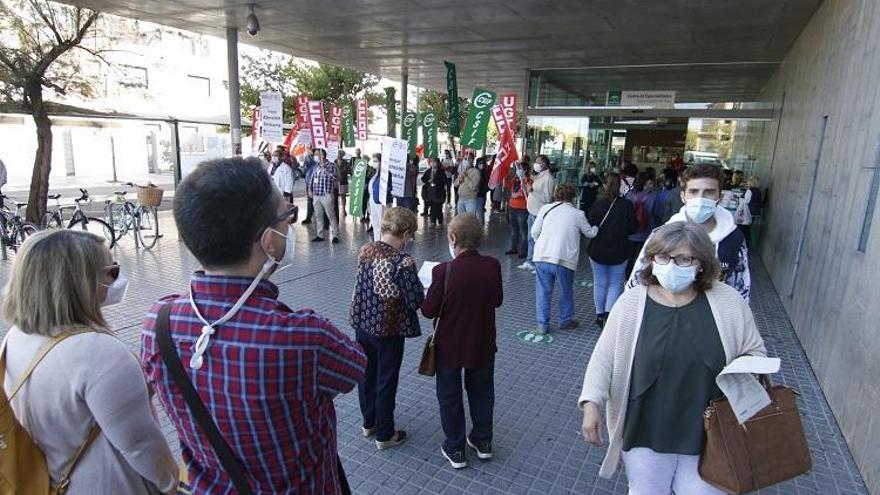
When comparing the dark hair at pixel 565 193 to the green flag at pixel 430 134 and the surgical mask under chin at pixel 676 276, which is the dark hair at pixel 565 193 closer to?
the surgical mask under chin at pixel 676 276

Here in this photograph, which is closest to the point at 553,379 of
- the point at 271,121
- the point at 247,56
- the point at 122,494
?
the point at 122,494

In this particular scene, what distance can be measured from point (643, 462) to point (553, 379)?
2.44 metres

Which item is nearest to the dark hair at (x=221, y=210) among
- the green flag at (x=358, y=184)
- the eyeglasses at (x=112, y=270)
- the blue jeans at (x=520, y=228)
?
the eyeglasses at (x=112, y=270)

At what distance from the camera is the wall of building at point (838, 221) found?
360 cm

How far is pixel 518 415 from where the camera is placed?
393 cm

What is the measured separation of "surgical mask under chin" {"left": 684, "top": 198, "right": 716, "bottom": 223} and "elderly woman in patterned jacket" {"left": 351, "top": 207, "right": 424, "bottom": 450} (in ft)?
5.52

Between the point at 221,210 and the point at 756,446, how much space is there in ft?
6.47

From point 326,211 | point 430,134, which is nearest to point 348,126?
point 430,134

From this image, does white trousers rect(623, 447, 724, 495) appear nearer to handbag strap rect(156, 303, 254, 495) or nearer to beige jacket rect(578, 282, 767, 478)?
beige jacket rect(578, 282, 767, 478)

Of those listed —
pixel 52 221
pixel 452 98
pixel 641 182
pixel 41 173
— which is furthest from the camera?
pixel 452 98

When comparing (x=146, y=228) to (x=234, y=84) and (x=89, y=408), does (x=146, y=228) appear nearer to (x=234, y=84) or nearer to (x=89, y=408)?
(x=234, y=84)

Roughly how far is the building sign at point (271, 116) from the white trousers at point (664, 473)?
907 cm

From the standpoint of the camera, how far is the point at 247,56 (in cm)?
2225

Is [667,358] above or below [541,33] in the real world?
below
